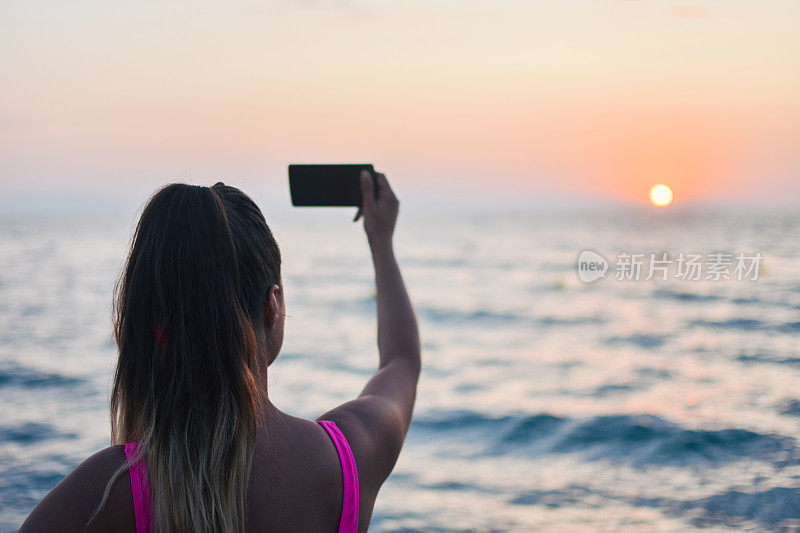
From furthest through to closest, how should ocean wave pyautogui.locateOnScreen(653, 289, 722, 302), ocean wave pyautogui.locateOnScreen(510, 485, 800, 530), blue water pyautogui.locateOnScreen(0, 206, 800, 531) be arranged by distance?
ocean wave pyautogui.locateOnScreen(653, 289, 722, 302) → blue water pyautogui.locateOnScreen(0, 206, 800, 531) → ocean wave pyautogui.locateOnScreen(510, 485, 800, 530)

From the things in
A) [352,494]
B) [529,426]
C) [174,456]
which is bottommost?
[529,426]

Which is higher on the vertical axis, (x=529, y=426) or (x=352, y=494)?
(x=352, y=494)

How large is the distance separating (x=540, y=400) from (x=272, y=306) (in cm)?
765

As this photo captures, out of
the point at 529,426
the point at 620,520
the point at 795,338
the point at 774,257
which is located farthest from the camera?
the point at 774,257

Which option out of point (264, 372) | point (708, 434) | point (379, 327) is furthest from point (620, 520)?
point (264, 372)

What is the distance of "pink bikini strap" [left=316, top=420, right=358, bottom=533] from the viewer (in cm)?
145

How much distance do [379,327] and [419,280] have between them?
24.8 m

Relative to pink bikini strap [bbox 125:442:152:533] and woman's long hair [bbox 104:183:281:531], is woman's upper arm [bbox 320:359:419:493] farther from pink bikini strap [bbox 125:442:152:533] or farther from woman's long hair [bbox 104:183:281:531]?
pink bikini strap [bbox 125:442:152:533]

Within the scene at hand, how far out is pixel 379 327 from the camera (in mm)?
1924

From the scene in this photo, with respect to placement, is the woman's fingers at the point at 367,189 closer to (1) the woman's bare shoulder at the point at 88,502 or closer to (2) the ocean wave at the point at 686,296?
(1) the woman's bare shoulder at the point at 88,502

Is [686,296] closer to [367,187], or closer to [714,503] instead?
[714,503]

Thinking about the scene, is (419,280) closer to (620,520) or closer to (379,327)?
(620,520)
